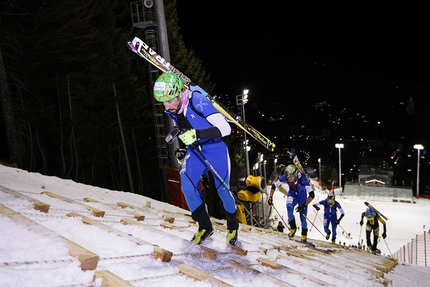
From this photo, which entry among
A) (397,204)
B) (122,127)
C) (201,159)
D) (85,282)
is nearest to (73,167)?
(122,127)

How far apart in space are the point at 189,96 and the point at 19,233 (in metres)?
2.30

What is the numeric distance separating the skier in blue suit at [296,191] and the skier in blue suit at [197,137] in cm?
485

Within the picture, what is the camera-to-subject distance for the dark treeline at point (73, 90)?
13688mm

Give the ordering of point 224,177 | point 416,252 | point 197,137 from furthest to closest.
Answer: point 416,252, point 224,177, point 197,137

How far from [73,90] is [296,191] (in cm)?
1430

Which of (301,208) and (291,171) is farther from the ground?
(291,171)

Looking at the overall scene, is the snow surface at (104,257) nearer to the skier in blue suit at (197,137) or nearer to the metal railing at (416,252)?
the skier in blue suit at (197,137)

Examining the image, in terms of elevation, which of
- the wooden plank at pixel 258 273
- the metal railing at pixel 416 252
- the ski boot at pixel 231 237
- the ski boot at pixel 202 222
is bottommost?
the metal railing at pixel 416 252

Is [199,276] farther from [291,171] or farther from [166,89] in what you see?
[291,171]

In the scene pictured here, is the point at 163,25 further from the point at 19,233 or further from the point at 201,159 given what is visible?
the point at 19,233

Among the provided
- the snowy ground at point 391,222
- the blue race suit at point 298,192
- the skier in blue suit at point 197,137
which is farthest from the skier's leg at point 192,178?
the snowy ground at point 391,222

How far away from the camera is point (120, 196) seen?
8.55 meters

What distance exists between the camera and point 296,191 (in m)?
9.21

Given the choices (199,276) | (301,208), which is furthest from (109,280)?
(301,208)
